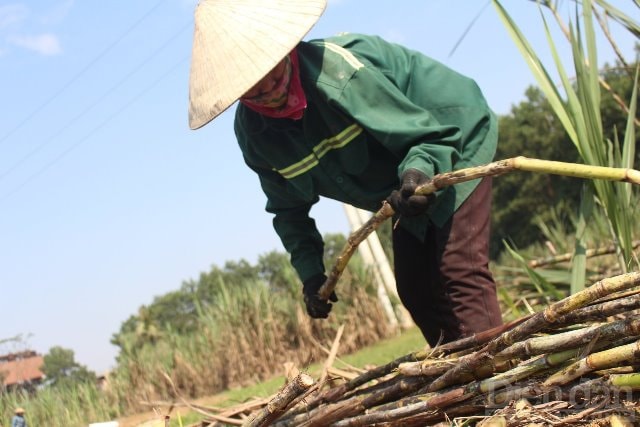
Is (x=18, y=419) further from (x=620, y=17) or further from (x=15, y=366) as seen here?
(x=620, y=17)

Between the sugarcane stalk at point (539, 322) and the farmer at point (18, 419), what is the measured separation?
3.68 meters

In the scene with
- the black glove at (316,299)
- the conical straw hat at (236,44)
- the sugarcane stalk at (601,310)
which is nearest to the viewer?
the sugarcane stalk at (601,310)

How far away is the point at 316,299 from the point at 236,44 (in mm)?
1120

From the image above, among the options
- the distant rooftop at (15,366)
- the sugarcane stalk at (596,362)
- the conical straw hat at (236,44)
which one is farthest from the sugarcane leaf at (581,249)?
the distant rooftop at (15,366)

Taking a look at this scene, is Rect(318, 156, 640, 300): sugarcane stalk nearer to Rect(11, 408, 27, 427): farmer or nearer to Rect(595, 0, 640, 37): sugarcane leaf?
Rect(595, 0, 640, 37): sugarcane leaf

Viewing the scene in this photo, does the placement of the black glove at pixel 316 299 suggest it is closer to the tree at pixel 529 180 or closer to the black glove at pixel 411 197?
the black glove at pixel 411 197

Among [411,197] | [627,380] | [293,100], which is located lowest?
[627,380]

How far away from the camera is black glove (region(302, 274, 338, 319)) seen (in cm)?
328

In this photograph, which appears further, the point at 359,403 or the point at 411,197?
the point at 411,197

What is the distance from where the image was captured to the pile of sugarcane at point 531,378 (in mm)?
1710

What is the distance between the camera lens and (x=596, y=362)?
1727 millimetres

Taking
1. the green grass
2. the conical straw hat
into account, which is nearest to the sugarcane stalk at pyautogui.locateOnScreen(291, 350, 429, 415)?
the conical straw hat

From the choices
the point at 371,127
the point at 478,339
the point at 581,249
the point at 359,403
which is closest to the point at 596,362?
the point at 478,339

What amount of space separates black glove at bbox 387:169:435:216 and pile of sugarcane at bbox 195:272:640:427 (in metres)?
0.46
